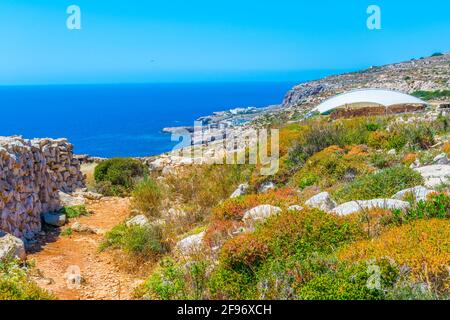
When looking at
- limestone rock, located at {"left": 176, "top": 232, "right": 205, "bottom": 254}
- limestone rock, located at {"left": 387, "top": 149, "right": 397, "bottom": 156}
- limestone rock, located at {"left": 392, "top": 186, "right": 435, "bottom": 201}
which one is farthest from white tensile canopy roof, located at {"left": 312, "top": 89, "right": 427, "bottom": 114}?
limestone rock, located at {"left": 176, "top": 232, "right": 205, "bottom": 254}

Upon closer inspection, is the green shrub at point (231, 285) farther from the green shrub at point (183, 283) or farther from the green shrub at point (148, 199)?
the green shrub at point (148, 199)

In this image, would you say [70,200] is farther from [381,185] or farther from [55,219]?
[381,185]

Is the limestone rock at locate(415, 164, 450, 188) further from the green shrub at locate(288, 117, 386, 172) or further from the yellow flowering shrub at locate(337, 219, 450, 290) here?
the green shrub at locate(288, 117, 386, 172)

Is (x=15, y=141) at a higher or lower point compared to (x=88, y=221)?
higher

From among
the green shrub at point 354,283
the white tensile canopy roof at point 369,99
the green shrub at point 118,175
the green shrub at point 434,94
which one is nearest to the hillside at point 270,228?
the green shrub at point 354,283

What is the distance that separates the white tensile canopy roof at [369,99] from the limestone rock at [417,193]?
1577 centimetres

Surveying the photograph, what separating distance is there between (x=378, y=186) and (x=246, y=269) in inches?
129

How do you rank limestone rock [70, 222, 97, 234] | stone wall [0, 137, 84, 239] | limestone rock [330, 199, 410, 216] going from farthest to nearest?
limestone rock [70, 222, 97, 234] → stone wall [0, 137, 84, 239] → limestone rock [330, 199, 410, 216]

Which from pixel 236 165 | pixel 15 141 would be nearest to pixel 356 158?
pixel 236 165

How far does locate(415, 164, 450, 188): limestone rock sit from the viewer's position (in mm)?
6920

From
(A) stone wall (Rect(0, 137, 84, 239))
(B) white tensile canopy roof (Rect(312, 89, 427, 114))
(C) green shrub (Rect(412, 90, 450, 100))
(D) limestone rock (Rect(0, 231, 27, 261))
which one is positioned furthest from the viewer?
(C) green shrub (Rect(412, 90, 450, 100))

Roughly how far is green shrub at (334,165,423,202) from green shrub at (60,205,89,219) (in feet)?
21.1

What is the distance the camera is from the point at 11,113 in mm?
140875
